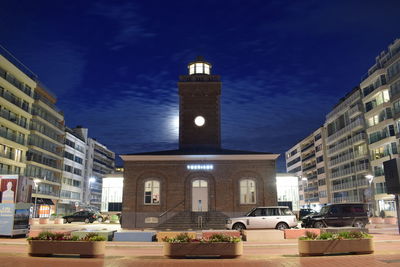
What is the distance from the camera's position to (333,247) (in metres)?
13.2

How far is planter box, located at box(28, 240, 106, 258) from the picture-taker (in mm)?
13164

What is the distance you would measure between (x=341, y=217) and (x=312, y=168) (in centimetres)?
7083

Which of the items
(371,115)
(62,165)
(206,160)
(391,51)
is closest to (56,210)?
(62,165)

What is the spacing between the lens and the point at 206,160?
31859mm

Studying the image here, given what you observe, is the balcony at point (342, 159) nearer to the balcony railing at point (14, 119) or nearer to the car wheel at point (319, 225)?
the car wheel at point (319, 225)

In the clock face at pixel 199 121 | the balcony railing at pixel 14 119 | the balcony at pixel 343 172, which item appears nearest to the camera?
the clock face at pixel 199 121

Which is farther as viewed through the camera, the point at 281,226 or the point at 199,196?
the point at 199,196

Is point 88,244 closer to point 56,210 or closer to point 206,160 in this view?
point 206,160

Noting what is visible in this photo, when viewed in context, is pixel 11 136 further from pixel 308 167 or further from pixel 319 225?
pixel 308 167

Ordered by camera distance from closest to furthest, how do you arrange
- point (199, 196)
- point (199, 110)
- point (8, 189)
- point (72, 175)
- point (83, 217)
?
1. point (8, 189)
2. point (199, 196)
3. point (199, 110)
4. point (83, 217)
5. point (72, 175)

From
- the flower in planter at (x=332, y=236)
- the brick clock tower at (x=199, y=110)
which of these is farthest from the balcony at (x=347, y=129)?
the flower in planter at (x=332, y=236)

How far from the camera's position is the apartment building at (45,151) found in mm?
60875

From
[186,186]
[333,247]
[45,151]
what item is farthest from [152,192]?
[45,151]

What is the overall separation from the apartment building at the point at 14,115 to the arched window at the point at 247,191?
124 ft
